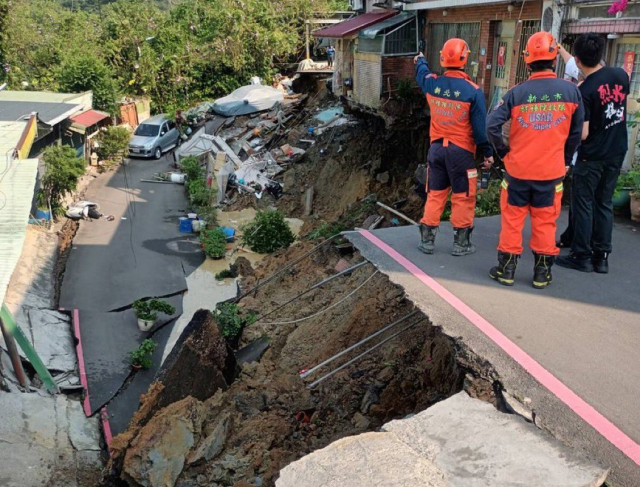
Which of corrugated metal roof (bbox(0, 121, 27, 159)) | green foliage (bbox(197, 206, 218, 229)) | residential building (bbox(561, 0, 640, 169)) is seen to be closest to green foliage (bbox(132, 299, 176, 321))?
corrugated metal roof (bbox(0, 121, 27, 159))

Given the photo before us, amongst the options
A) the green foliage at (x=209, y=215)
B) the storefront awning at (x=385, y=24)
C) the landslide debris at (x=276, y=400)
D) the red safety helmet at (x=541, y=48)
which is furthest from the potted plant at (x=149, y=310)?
the red safety helmet at (x=541, y=48)

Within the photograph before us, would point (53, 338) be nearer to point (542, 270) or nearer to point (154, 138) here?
point (542, 270)

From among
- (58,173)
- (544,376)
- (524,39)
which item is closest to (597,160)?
(544,376)

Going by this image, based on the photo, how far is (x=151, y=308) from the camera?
13.6m

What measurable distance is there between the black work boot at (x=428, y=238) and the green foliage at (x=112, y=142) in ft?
72.1

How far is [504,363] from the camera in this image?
443 centimetres

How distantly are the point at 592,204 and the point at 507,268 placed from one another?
125cm

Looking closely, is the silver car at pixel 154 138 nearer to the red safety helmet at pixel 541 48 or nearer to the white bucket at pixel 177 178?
the white bucket at pixel 177 178

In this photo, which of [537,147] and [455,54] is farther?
[455,54]

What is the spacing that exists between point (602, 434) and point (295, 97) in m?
28.5

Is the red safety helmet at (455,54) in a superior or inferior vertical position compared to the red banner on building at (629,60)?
superior

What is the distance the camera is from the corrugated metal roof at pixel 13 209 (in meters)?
7.65

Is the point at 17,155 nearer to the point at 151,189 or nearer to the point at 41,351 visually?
the point at 41,351

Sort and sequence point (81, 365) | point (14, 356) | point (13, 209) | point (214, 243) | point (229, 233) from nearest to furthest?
point (13, 209), point (14, 356), point (81, 365), point (214, 243), point (229, 233)
